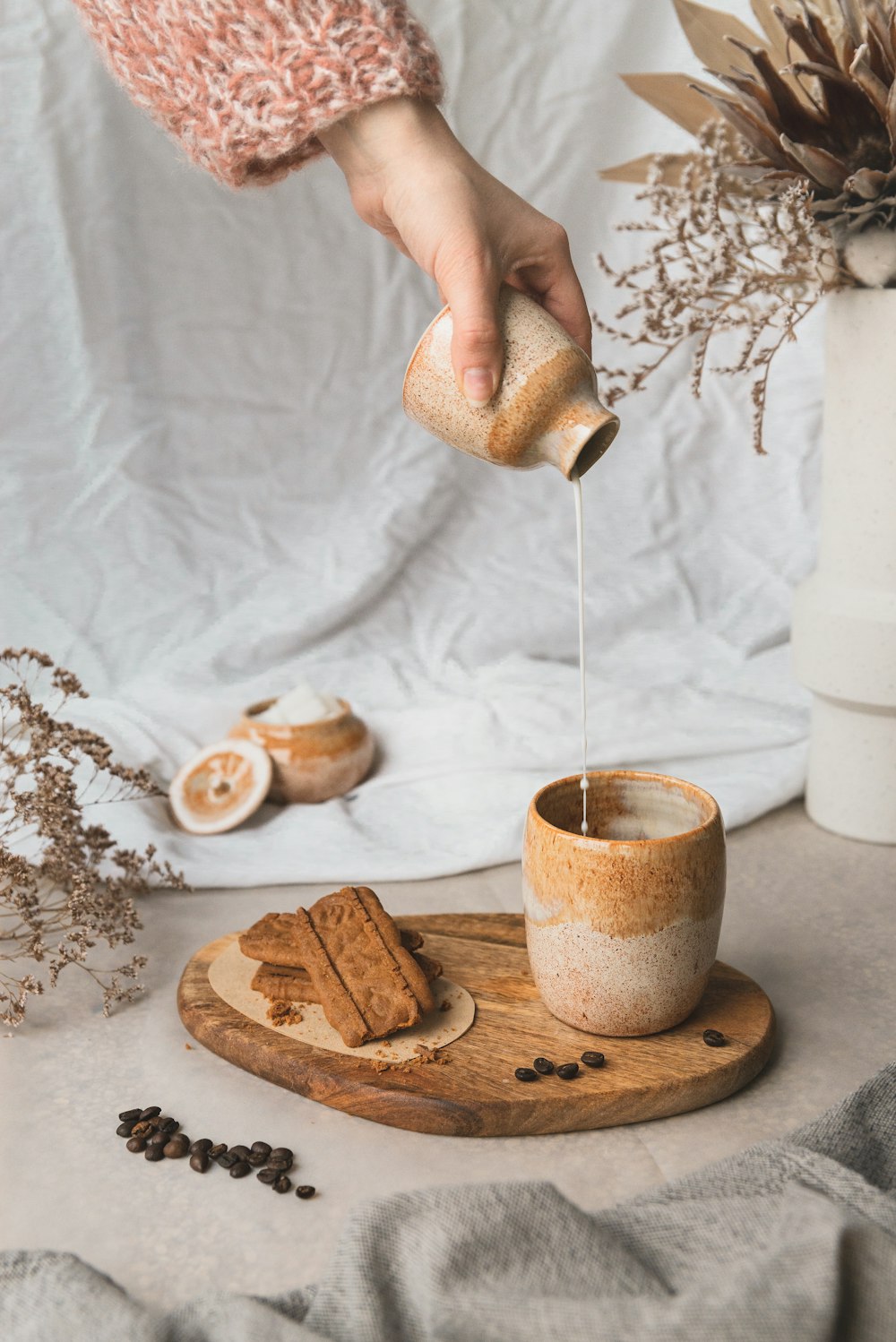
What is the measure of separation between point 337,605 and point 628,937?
139cm

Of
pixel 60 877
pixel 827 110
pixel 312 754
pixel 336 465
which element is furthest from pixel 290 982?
pixel 336 465

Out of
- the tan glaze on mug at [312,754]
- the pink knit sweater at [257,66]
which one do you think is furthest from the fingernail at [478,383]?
the tan glaze on mug at [312,754]

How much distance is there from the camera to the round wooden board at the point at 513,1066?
1.09 metres

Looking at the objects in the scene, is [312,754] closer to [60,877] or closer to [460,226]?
[60,877]

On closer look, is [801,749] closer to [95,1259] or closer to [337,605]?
[337,605]

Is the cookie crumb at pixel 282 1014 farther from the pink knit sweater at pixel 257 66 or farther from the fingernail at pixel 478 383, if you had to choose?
the pink knit sweater at pixel 257 66

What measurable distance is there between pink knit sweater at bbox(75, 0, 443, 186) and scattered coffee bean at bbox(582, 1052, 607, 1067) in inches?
32.0

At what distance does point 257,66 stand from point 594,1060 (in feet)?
2.94

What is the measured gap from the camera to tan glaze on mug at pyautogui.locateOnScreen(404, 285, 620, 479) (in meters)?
1.08

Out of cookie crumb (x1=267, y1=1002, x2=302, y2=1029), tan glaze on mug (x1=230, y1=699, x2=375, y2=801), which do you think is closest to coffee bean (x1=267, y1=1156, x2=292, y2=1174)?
cookie crumb (x1=267, y1=1002, x2=302, y2=1029)

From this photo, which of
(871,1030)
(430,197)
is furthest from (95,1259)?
(430,197)

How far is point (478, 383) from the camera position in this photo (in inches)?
42.3

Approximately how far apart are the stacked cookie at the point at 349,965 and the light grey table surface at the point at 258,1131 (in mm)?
80

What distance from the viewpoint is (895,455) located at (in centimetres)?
160
